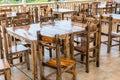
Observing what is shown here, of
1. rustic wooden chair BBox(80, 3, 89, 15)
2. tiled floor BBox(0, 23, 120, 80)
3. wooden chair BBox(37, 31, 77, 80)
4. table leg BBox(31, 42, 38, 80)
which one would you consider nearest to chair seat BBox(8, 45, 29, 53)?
tiled floor BBox(0, 23, 120, 80)

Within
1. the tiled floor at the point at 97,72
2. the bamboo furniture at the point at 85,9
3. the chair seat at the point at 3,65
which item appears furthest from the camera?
the bamboo furniture at the point at 85,9

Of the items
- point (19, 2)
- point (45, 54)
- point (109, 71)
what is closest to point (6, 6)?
point (19, 2)

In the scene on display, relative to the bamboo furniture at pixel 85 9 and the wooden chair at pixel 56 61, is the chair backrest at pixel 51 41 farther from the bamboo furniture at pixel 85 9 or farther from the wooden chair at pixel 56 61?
the bamboo furniture at pixel 85 9

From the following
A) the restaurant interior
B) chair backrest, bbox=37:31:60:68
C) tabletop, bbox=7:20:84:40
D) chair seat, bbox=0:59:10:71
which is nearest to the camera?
chair seat, bbox=0:59:10:71

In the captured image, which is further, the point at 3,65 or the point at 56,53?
the point at 56,53

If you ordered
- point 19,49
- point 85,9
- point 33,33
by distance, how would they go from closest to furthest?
1. point 33,33
2. point 19,49
3. point 85,9

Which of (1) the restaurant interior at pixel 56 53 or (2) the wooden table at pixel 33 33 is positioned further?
(2) the wooden table at pixel 33 33

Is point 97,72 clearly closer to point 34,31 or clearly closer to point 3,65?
point 34,31

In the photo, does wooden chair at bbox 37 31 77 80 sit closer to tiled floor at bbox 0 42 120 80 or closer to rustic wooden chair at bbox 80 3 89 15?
tiled floor at bbox 0 42 120 80

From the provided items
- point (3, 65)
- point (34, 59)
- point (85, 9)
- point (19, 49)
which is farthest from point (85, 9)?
point (3, 65)

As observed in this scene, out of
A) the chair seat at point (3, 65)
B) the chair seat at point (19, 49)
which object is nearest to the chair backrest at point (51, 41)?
the chair seat at point (3, 65)

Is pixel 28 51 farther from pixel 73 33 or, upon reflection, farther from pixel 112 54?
pixel 112 54

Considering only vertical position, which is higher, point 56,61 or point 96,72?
point 56,61

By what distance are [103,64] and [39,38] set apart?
1.73 meters
